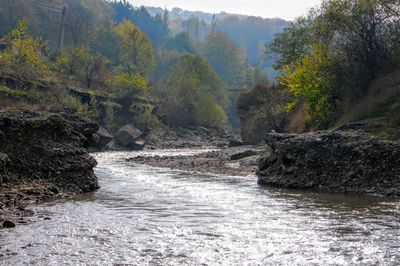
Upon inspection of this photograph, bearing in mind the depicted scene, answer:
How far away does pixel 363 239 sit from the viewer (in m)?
10.6

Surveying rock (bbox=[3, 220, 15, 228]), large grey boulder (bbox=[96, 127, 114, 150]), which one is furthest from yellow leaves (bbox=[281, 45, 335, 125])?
large grey boulder (bbox=[96, 127, 114, 150])

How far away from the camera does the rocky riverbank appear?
16.7 metres

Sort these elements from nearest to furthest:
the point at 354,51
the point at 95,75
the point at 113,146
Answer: the point at 354,51, the point at 113,146, the point at 95,75

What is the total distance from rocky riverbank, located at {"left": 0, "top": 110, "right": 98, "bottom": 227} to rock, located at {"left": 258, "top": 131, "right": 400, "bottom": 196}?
28.6 ft

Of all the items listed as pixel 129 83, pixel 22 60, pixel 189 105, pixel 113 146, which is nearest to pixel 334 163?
pixel 113 146

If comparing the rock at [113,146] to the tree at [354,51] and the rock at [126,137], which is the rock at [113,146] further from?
the tree at [354,51]

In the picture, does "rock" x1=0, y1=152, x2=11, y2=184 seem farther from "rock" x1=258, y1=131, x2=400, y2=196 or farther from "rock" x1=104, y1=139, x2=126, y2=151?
"rock" x1=104, y1=139, x2=126, y2=151

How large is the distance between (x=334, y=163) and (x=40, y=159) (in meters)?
12.4

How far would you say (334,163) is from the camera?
20.2m

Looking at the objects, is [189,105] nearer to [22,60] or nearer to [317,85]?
[22,60]

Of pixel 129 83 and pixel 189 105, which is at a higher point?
pixel 129 83

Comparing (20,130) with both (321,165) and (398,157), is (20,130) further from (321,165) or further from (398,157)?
(398,157)

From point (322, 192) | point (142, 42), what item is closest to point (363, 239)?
point (322, 192)

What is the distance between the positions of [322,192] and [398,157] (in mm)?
3245
